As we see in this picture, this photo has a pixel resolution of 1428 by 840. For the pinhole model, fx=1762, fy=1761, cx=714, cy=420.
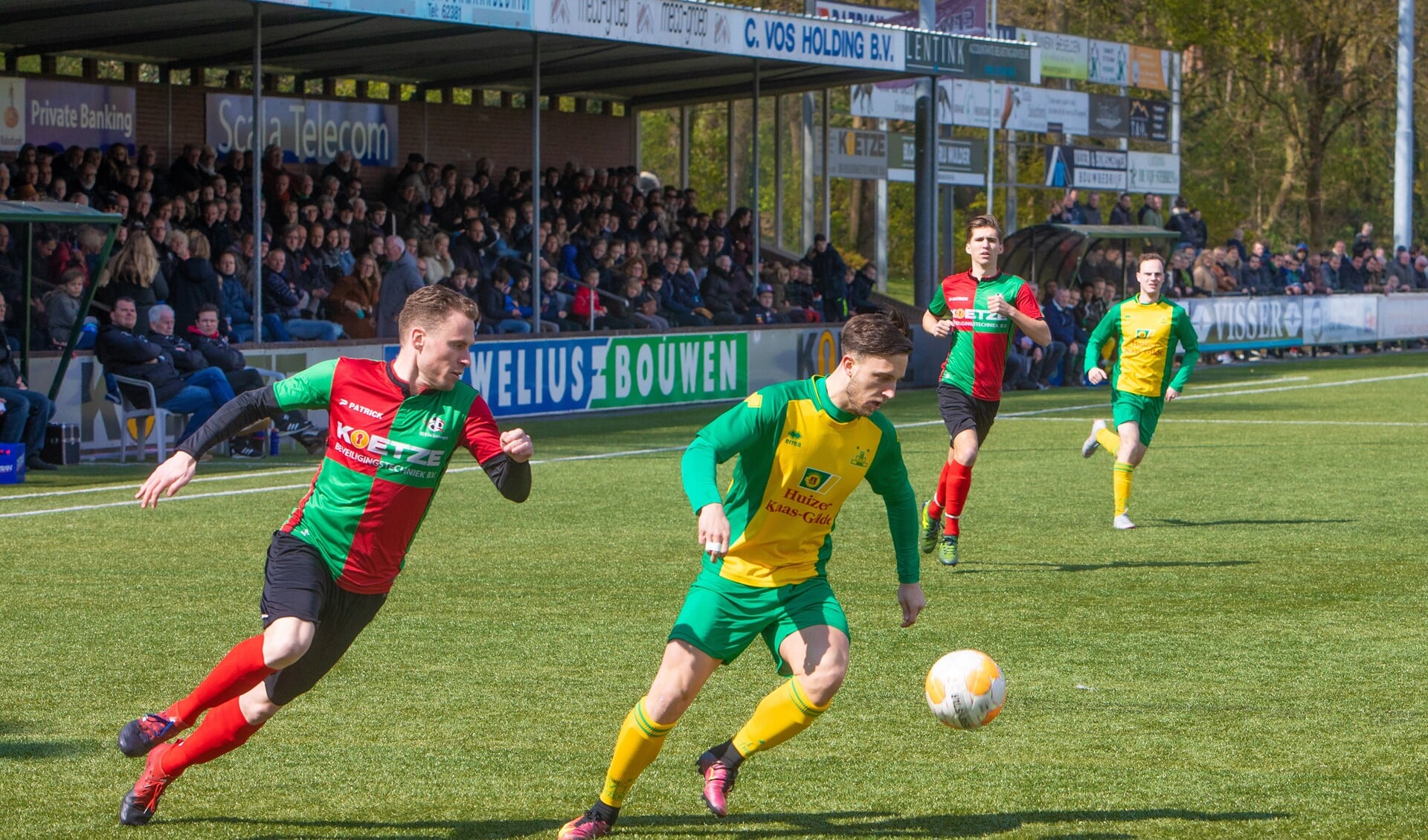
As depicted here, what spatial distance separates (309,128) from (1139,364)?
14.7m

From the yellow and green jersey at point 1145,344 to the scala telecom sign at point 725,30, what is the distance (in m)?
9.26

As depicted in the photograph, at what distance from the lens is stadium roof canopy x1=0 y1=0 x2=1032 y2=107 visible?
61.6ft

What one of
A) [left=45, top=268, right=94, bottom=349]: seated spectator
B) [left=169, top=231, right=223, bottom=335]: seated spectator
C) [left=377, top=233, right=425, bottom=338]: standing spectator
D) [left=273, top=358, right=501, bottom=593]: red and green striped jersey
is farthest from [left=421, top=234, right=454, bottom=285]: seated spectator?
[left=273, top=358, right=501, bottom=593]: red and green striped jersey

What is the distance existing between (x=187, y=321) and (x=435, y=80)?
10031mm

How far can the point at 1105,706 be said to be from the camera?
6938 mm

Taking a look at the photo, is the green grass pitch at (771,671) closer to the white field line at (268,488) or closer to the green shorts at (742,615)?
the white field line at (268,488)

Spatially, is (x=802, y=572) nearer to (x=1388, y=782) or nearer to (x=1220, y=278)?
(x=1388, y=782)

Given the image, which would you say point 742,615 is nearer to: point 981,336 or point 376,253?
point 981,336

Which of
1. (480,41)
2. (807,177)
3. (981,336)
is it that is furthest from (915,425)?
(807,177)

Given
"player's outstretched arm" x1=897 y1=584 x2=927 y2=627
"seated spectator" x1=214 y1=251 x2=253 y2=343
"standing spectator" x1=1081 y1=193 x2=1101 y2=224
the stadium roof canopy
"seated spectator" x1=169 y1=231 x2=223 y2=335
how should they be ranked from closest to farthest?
"player's outstretched arm" x1=897 y1=584 x2=927 y2=627 → "seated spectator" x1=169 y1=231 x2=223 y2=335 → "seated spectator" x1=214 y1=251 x2=253 y2=343 → the stadium roof canopy → "standing spectator" x1=1081 y1=193 x2=1101 y2=224

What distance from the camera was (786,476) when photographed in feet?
17.2

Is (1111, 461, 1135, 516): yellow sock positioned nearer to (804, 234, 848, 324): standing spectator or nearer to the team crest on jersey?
the team crest on jersey

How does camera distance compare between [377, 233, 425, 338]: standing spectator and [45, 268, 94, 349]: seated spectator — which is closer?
[45, 268, 94, 349]: seated spectator

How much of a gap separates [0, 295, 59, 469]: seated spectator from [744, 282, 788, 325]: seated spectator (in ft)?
35.9
